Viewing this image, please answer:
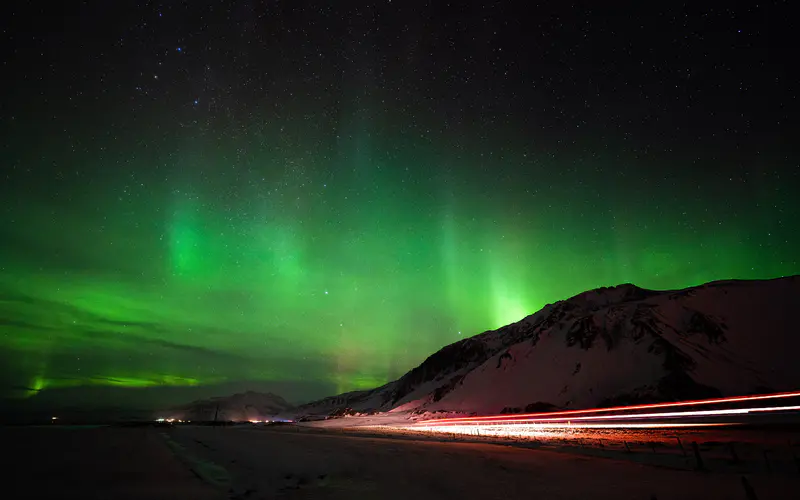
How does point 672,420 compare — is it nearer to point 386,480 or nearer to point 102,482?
point 386,480

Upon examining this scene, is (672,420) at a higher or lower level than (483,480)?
lower

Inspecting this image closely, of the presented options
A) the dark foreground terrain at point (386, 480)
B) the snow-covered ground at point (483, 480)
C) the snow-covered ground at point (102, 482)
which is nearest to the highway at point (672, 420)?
the snow-covered ground at point (483, 480)

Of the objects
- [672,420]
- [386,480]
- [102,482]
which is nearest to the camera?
[102,482]

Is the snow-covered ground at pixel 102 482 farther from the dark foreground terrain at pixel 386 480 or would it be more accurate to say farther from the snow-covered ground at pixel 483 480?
the snow-covered ground at pixel 483 480

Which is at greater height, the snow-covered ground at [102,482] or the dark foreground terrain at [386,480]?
the snow-covered ground at [102,482]

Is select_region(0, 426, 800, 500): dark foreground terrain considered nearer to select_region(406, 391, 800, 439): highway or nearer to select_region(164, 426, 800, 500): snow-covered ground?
select_region(164, 426, 800, 500): snow-covered ground

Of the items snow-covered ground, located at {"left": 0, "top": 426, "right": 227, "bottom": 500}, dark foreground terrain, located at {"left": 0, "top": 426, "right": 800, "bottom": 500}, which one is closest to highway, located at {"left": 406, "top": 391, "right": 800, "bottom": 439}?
dark foreground terrain, located at {"left": 0, "top": 426, "right": 800, "bottom": 500}

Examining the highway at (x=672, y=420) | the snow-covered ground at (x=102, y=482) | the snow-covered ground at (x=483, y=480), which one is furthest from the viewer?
the highway at (x=672, y=420)

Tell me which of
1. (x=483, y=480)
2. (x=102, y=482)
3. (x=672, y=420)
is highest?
(x=102, y=482)

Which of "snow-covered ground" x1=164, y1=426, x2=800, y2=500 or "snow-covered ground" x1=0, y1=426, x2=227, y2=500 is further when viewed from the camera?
"snow-covered ground" x1=164, y1=426, x2=800, y2=500

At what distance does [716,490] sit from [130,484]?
2413 centimetres

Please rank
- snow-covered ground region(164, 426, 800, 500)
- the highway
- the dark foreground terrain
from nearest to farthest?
the dark foreground terrain
snow-covered ground region(164, 426, 800, 500)
the highway

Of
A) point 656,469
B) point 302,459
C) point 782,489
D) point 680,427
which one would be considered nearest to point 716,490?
A: point 782,489

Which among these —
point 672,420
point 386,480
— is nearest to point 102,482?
point 386,480
